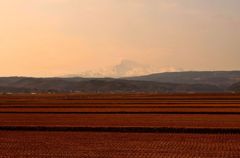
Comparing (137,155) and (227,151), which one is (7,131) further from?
(227,151)

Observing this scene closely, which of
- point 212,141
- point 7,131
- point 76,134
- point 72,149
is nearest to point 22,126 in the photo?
point 7,131

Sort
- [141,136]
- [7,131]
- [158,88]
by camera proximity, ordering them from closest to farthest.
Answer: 1. [141,136]
2. [7,131]
3. [158,88]

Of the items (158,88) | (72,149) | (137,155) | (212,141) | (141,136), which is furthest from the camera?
(158,88)

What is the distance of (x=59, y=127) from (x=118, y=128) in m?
2.53

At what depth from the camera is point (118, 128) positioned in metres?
20.7

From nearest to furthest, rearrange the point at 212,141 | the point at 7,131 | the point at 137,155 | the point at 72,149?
1. the point at 137,155
2. the point at 72,149
3. the point at 212,141
4. the point at 7,131

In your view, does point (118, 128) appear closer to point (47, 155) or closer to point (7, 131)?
point (7, 131)

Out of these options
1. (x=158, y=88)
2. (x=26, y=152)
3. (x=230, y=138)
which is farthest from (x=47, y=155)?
(x=158, y=88)

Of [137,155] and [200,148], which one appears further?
[200,148]

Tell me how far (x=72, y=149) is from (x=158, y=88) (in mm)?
176878

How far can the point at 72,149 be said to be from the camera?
1484 centimetres

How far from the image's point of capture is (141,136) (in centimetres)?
1825

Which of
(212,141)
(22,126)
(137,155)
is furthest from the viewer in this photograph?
(22,126)

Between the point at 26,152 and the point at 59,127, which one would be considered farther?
the point at 59,127
